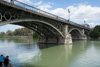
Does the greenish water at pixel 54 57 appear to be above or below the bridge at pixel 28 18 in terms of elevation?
below

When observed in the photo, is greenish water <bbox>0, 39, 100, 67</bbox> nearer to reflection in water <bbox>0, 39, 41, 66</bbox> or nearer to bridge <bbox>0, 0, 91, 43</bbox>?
reflection in water <bbox>0, 39, 41, 66</bbox>

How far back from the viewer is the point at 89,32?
90312 mm

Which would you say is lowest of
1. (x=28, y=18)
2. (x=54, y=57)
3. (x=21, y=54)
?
(x=54, y=57)

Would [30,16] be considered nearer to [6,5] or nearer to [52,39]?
[6,5]

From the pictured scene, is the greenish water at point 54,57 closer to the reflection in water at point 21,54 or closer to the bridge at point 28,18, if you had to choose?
the reflection in water at point 21,54

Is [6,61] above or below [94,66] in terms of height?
above

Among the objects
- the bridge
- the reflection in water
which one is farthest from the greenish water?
the bridge

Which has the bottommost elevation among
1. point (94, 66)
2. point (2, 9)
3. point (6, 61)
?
point (94, 66)

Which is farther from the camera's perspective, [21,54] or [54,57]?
[21,54]

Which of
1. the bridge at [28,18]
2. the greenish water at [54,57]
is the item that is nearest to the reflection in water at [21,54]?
the greenish water at [54,57]

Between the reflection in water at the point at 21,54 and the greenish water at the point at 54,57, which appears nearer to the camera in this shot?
the greenish water at the point at 54,57

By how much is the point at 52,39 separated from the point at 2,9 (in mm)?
28326

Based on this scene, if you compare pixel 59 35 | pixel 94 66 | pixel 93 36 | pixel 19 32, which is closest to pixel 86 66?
pixel 94 66

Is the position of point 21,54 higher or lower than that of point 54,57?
higher
